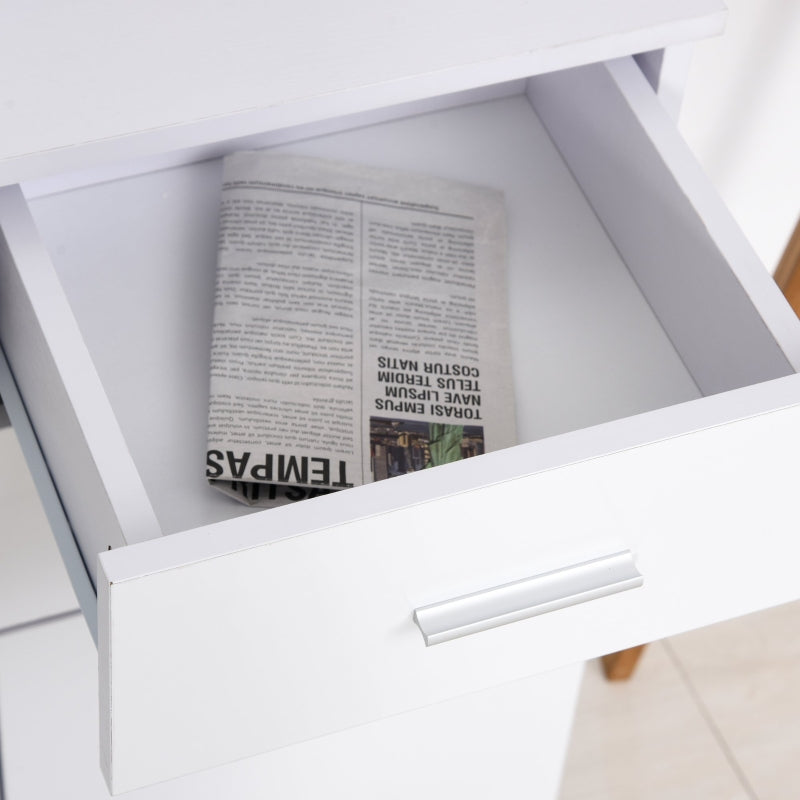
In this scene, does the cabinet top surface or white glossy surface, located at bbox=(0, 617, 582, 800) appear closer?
the cabinet top surface

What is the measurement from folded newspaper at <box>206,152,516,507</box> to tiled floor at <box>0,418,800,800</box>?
69 centimetres

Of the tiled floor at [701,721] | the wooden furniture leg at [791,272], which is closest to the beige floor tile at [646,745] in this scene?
the tiled floor at [701,721]

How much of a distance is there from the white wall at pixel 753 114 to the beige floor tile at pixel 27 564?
0.62 m

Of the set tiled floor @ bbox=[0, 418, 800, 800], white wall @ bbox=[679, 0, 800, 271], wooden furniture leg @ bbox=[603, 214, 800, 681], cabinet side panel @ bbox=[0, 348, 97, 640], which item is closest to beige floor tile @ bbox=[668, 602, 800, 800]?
tiled floor @ bbox=[0, 418, 800, 800]

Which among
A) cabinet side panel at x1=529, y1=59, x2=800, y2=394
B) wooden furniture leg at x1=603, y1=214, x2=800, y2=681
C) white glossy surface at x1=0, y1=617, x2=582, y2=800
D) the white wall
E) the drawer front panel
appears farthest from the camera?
wooden furniture leg at x1=603, y1=214, x2=800, y2=681

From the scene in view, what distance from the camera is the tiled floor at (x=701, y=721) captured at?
1.16 m

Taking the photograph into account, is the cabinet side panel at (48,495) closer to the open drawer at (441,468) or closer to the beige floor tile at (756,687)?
the open drawer at (441,468)

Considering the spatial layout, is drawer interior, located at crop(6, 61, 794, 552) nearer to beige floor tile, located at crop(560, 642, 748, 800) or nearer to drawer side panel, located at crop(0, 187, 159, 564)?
drawer side panel, located at crop(0, 187, 159, 564)

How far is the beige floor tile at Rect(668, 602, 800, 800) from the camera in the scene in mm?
1175

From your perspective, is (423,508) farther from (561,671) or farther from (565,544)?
(561,671)

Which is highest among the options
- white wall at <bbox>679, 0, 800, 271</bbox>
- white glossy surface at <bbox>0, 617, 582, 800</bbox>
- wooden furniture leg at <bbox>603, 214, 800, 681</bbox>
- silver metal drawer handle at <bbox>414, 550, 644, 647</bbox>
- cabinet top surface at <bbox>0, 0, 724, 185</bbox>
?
white wall at <bbox>679, 0, 800, 271</bbox>

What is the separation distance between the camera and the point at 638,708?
4.01 feet

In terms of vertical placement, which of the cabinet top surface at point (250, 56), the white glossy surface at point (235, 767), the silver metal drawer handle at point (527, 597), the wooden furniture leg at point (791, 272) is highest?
the wooden furniture leg at point (791, 272)

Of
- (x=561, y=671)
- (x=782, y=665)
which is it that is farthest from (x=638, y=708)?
(x=561, y=671)
